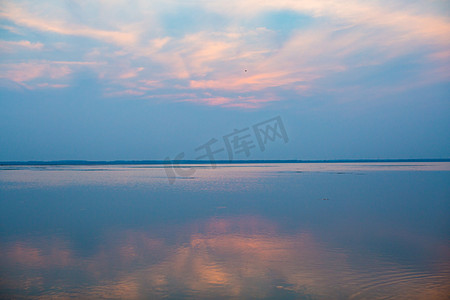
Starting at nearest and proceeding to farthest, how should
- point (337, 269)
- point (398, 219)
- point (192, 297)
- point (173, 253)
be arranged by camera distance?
point (192, 297) < point (337, 269) < point (173, 253) < point (398, 219)

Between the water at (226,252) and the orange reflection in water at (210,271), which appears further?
the water at (226,252)

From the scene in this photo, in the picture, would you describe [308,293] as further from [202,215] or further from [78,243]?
[202,215]

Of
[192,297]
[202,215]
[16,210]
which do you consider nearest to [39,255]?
[192,297]

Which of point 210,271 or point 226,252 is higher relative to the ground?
point 210,271

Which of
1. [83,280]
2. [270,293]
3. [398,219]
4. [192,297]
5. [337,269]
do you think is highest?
[83,280]

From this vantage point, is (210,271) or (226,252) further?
(226,252)

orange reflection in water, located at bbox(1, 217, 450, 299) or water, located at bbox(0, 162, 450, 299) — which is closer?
orange reflection in water, located at bbox(1, 217, 450, 299)

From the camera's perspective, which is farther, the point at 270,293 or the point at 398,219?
the point at 398,219

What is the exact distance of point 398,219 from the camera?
12.1m

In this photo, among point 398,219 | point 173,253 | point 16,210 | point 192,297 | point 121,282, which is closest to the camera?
point 192,297

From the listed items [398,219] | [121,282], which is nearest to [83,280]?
[121,282]

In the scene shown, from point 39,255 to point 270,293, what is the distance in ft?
15.1

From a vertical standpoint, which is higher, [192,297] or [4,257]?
[4,257]

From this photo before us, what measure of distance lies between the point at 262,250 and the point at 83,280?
11.4ft
